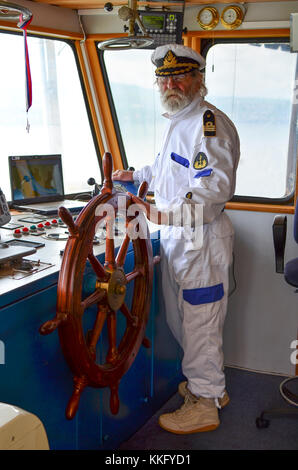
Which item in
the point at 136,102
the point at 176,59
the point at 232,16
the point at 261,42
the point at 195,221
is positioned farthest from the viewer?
the point at 136,102

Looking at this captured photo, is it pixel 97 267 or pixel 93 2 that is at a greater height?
pixel 93 2

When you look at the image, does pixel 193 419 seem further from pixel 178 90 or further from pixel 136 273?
pixel 178 90

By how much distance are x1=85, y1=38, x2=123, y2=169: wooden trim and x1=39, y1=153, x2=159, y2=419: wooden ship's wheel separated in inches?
56.6

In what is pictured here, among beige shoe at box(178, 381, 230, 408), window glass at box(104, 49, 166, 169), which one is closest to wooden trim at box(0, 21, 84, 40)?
window glass at box(104, 49, 166, 169)

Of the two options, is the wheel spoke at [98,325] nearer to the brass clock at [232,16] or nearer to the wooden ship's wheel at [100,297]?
the wooden ship's wheel at [100,297]

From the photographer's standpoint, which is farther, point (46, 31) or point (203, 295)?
point (46, 31)

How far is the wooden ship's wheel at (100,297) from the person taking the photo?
1615 mm

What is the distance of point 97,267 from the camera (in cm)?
176

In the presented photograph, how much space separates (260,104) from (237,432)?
181cm

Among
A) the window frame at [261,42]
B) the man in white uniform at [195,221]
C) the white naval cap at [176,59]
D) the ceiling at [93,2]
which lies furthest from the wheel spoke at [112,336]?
the ceiling at [93,2]

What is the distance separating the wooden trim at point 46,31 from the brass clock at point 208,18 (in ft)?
2.53

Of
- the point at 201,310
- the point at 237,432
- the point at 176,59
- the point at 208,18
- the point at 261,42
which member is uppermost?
the point at 208,18

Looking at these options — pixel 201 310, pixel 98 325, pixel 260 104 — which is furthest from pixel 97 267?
pixel 260 104

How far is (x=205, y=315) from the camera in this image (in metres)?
2.41
